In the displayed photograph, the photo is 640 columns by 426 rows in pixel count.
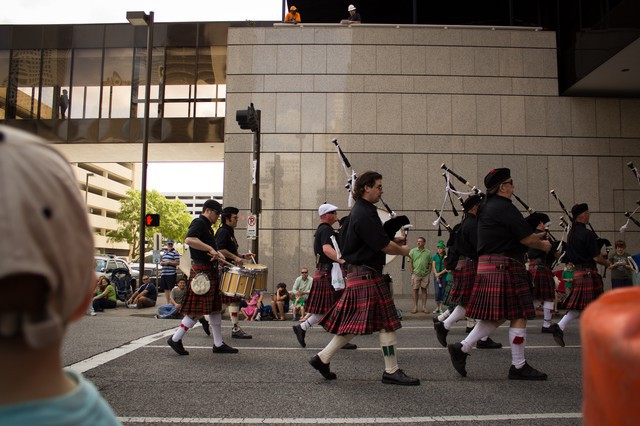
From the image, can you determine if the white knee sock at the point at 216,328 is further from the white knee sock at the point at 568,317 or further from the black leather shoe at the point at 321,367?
the white knee sock at the point at 568,317

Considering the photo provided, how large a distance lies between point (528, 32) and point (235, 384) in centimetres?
1539

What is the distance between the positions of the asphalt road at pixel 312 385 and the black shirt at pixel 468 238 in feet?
4.38

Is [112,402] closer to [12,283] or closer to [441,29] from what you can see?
[12,283]

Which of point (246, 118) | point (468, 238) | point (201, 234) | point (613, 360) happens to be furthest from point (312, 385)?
point (246, 118)

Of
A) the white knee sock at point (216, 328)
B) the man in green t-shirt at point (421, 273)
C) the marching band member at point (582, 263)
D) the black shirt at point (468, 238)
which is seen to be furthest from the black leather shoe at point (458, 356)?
the man in green t-shirt at point (421, 273)

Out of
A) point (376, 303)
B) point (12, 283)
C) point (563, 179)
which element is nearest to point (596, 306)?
point (12, 283)

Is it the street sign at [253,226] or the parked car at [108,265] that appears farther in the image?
the parked car at [108,265]

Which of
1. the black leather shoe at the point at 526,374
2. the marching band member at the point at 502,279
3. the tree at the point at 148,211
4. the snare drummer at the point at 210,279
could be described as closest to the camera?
the black leather shoe at the point at 526,374

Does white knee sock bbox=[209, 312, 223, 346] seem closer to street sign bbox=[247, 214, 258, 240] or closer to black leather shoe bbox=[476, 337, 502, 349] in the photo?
black leather shoe bbox=[476, 337, 502, 349]

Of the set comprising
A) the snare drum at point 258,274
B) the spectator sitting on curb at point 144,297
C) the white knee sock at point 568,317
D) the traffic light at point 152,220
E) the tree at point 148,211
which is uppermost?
the tree at point 148,211

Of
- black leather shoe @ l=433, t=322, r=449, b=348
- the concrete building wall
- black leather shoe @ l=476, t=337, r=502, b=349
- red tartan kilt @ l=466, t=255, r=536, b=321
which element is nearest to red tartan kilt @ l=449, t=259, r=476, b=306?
black leather shoe @ l=476, t=337, r=502, b=349

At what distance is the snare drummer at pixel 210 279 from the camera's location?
6.99 m

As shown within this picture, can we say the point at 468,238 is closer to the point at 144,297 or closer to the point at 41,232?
the point at 41,232

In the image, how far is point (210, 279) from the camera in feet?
23.8
